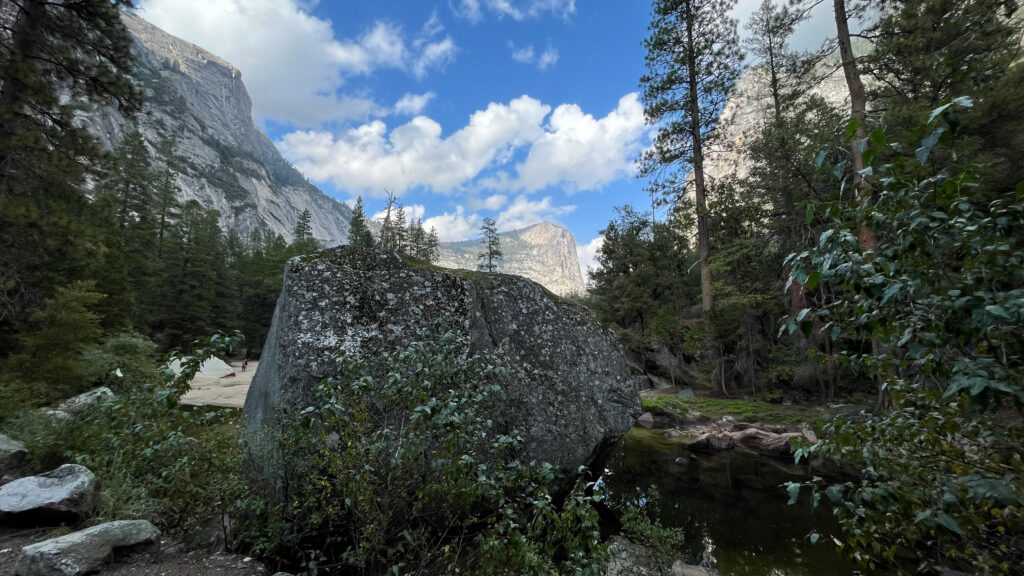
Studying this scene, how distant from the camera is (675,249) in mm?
30172

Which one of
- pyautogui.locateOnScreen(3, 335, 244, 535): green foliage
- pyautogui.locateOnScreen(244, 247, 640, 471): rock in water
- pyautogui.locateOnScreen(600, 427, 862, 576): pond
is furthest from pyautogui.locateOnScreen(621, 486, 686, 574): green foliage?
pyautogui.locateOnScreen(3, 335, 244, 535): green foliage

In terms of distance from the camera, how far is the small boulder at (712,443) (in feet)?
41.1

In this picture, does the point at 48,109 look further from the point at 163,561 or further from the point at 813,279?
the point at 813,279

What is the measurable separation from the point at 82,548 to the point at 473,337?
160 inches

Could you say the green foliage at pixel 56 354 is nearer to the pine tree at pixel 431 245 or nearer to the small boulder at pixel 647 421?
the small boulder at pixel 647 421

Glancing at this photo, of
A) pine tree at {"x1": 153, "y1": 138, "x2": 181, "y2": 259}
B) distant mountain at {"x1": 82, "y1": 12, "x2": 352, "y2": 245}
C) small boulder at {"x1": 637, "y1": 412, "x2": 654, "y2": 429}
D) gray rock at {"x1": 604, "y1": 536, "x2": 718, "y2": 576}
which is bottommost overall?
small boulder at {"x1": 637, "y1": 412, "x2": 654, "y2": 429}

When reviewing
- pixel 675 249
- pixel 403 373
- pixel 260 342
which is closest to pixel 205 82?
pixel 260 342

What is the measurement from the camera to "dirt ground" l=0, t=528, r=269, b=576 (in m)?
3.37

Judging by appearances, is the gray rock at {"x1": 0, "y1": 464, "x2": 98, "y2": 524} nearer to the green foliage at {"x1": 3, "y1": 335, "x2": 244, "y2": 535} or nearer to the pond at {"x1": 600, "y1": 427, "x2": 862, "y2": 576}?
the green foliage at {"x1": 3, "y1": 335, "x2": 244, "y2": 535}

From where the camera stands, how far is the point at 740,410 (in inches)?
646

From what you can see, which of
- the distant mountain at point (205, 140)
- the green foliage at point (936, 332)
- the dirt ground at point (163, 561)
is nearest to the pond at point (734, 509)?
the green foliage at point (936, 332)

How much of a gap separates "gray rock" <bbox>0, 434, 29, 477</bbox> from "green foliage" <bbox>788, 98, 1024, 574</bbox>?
30.5 feet

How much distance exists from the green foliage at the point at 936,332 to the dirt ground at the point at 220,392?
15.3 metres

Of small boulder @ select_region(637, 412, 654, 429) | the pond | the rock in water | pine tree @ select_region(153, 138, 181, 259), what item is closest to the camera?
the rock in water
